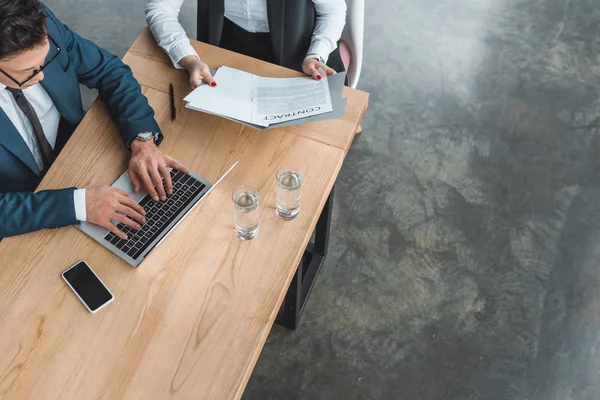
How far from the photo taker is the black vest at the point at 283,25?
75.2 inches

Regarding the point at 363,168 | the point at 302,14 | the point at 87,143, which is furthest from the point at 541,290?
the point at 87,143

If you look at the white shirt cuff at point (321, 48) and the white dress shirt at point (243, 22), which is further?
the white shirt cuff at point (321, 48)

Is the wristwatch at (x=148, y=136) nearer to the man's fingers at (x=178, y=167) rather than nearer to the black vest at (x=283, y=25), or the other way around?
the man's fingers at (x=178, y=167)

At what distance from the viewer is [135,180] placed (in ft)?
4.71

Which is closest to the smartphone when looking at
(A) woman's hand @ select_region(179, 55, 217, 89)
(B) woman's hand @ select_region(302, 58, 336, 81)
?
(A) woman's hand @ select_region(179, 55, 217, 89)

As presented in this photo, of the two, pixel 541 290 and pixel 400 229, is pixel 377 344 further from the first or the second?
pixel 541 290

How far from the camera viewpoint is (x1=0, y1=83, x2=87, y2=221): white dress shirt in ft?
4.44

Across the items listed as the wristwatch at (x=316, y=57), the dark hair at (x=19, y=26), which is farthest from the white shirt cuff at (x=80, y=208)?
the wristwatch at (x=316, y=57)

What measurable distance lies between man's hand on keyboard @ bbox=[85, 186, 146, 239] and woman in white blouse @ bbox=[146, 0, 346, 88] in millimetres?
486

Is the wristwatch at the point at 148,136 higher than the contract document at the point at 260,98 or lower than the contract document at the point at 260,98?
lower

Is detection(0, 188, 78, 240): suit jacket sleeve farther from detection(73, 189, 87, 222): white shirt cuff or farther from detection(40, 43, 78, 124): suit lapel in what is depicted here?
detection(40, 43, 78, 124): suit lapel

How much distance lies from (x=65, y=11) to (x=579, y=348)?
9.62 feet

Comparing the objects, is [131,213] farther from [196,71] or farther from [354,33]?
[354,33]

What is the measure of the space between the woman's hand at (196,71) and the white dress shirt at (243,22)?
22 mm
